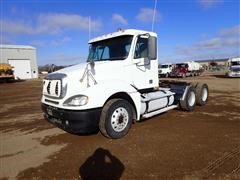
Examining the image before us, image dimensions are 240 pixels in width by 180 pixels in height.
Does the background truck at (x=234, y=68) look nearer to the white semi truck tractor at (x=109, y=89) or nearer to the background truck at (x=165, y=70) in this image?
the background truck at (x=165, y=70)

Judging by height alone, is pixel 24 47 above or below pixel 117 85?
above

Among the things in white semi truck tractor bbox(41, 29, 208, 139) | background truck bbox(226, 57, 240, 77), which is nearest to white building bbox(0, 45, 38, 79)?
background truck bbox(226, 57, 240, 77)

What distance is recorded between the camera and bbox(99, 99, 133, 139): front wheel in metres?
5.65

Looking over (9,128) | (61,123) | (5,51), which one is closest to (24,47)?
(5,51)

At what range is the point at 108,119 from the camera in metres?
5.67

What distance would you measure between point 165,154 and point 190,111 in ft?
15.0

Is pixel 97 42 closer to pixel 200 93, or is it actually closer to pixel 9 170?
pixel 9 170

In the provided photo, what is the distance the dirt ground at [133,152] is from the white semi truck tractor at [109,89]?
0.51 metres

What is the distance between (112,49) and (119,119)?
2189 mm

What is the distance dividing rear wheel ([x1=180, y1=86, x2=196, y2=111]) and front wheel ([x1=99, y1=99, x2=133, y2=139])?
3.29 metres

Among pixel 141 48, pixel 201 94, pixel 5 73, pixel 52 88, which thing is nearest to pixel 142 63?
pixel 141 48

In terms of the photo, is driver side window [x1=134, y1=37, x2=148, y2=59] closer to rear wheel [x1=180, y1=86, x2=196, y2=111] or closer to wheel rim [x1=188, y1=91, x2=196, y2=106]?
rear wheel [x1=180, y1=86, x2=196, y2=111]

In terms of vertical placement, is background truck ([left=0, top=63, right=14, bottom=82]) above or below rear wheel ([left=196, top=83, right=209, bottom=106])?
above

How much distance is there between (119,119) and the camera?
6000 mm
